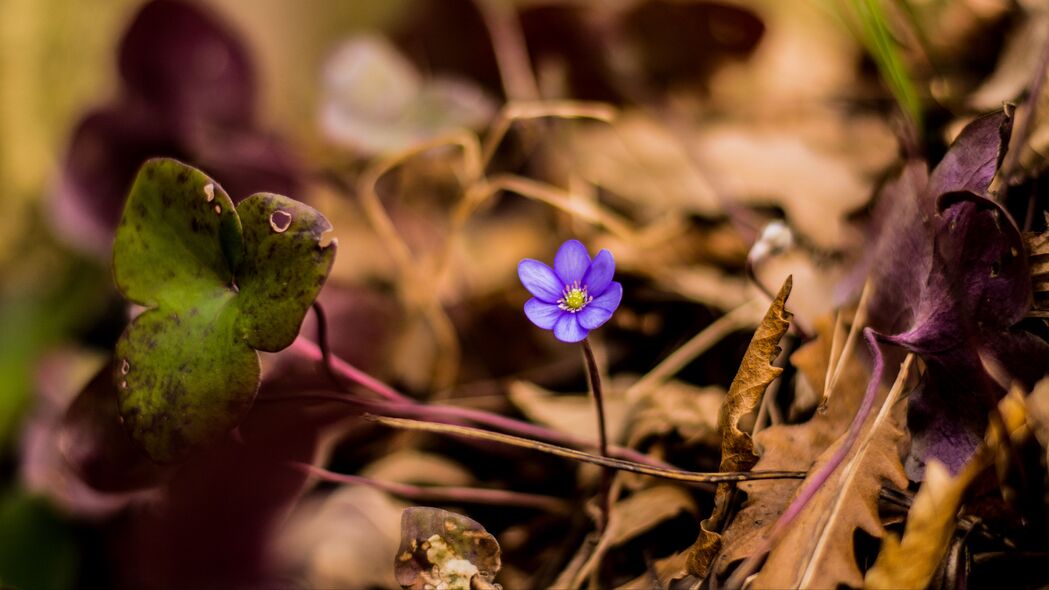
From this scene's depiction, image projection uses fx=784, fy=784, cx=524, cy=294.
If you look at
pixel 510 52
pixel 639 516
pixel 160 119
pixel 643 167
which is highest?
pixel 510 52

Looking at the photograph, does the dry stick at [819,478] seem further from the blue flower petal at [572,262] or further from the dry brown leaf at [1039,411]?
the blue flower petal at [572,262]

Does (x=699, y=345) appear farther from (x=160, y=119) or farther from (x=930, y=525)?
(x=160, y=119)

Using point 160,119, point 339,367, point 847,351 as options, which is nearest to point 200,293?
point 339,367

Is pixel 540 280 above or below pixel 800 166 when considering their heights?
below

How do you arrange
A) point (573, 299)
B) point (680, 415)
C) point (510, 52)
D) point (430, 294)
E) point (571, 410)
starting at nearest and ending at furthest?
point (573, 299) → point (680, 415) → point (571, 410) → point (430, 294) → point (510, 52)

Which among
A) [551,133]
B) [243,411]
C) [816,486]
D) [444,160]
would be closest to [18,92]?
[444,160]

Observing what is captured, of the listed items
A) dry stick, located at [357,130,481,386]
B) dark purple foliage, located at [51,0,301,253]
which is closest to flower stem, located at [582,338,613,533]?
dry stick, located at [357,130,481,386]

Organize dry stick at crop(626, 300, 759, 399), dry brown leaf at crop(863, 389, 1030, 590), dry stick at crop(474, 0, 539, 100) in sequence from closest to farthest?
dry brown leaf at crop(863, 389, 1030, 590) < dry stick at crop(626, 300, 759, 399) < dry stick at crop(474, 0, 539, 100)

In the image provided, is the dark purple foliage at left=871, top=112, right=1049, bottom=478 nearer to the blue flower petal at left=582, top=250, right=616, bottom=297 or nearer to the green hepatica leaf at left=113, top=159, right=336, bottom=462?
the blue flower petal at left=582, top=250, right=616, bottom=297

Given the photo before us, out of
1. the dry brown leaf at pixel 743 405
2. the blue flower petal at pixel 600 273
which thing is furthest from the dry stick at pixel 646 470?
the blue flower petal at pixel 600 273
